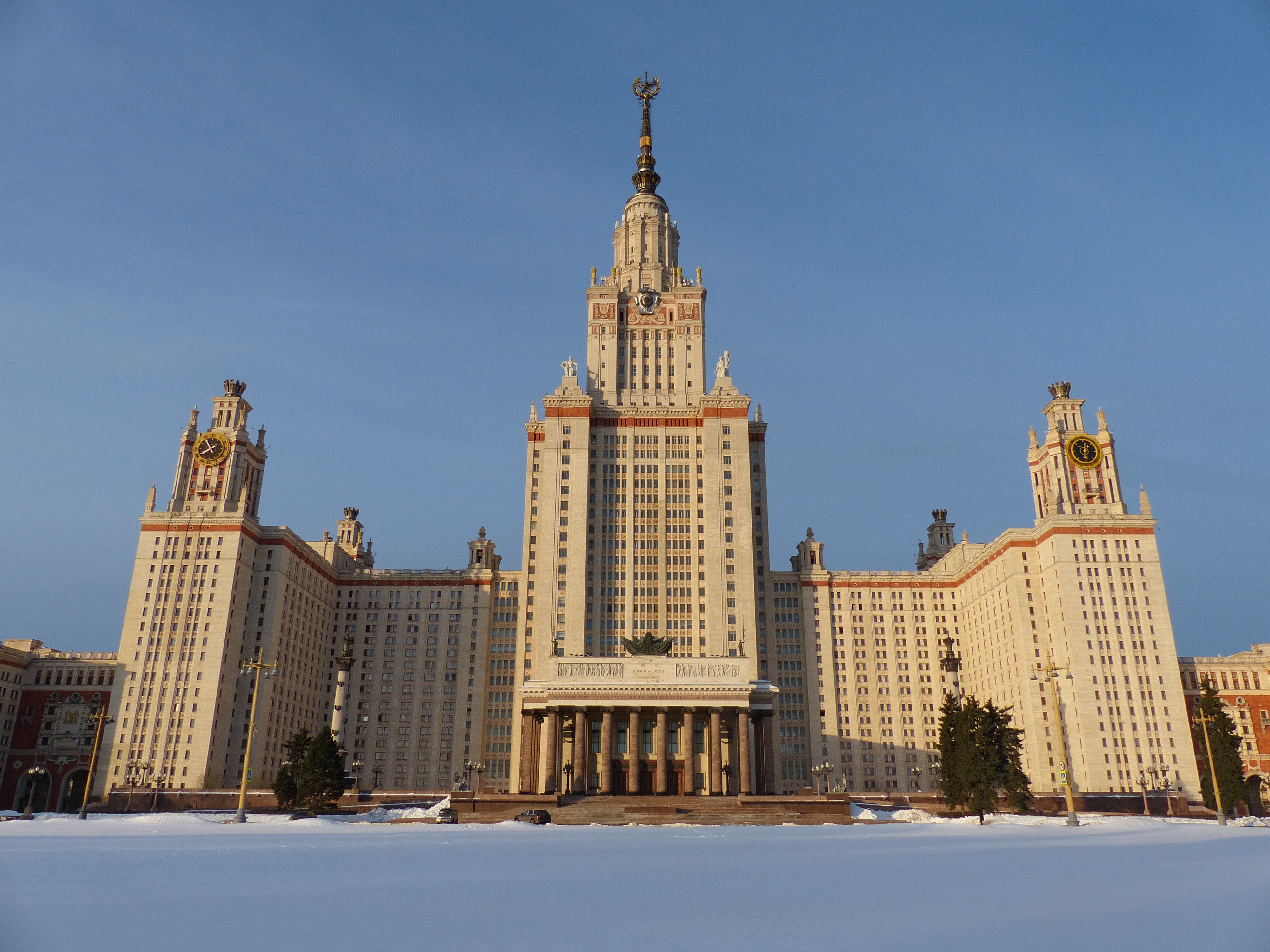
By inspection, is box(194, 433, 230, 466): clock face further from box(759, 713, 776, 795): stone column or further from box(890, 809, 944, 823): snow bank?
box(890, 809, 944, 823): snow bank

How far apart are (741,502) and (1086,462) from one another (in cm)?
5061

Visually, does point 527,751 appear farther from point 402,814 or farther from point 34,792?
point 34,792

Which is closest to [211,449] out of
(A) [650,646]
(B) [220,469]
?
(B) [220,469]

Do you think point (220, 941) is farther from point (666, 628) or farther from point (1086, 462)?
point (1086, 462)

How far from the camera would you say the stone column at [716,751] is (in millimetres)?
98938

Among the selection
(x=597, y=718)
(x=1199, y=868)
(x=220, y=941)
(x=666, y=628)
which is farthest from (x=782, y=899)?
→ (x=666, y=628)

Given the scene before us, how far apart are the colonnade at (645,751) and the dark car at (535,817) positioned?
23.0 meters

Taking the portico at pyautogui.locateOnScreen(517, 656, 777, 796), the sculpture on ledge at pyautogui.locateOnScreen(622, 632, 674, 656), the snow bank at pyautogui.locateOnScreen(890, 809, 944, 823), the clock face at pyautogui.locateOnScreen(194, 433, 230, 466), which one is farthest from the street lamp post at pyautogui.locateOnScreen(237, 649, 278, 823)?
the snow bank at pyautogui.locateOnScreen(890, 809, 944, 823)

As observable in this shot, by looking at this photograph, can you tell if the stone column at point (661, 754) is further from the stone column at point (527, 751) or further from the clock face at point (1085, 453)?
the clock face at point (1085, 453)

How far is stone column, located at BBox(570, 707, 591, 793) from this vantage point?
100 m

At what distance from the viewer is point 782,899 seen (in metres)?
24.9

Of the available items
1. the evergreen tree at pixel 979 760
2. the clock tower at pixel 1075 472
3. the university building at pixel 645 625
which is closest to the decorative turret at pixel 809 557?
A: the university building at pixel 645 625

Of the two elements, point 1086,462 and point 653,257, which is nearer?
point 1086,462

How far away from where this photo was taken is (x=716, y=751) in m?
103
